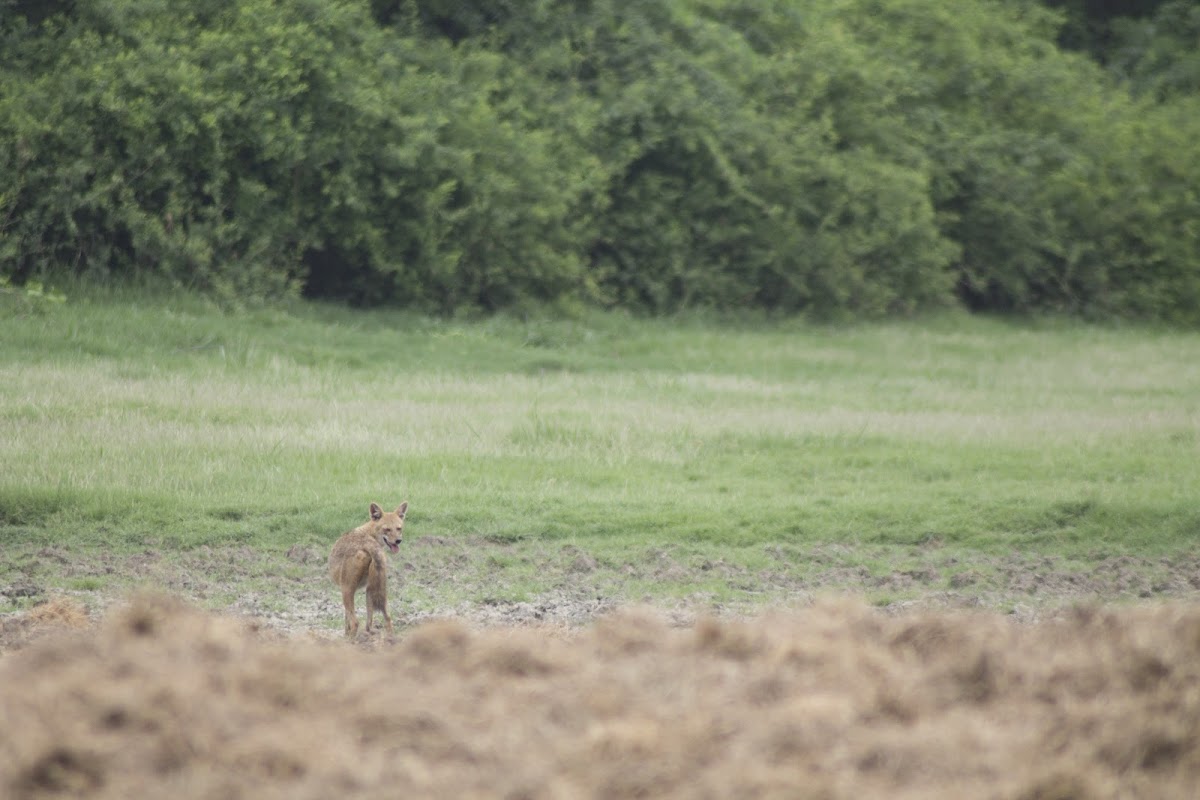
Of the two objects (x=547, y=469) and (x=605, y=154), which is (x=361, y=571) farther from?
(x=605, y=154)

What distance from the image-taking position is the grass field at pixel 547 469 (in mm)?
9922

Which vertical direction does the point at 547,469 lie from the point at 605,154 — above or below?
below

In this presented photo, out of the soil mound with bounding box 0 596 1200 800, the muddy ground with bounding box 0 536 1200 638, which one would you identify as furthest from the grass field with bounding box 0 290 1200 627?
the soil mound with bounding box 0 596 1200 800

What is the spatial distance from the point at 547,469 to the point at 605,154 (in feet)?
44.1

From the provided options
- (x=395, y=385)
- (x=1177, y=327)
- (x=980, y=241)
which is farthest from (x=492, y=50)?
(x=1177, y=327)

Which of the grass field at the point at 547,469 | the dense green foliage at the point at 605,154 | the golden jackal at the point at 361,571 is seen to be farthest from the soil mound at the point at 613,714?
the dense green foliage at the point at 605,154

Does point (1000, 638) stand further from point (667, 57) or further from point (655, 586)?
point (667, 57)

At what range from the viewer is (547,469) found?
12695 millimetres

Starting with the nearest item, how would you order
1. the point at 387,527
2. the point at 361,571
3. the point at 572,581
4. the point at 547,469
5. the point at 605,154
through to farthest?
the point at 361,571 < the point at 387,527 < the point at 572,581 < the point at 547,469 < the point at 605,154

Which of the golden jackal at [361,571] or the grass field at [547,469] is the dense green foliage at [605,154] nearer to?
the grass field at [547,469]

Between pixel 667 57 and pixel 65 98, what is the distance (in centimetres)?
1089

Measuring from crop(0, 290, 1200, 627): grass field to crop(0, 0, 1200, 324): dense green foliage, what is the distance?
187 centimetres

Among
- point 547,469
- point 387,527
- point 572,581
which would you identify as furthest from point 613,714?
point 547,469

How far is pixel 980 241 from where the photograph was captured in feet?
102
